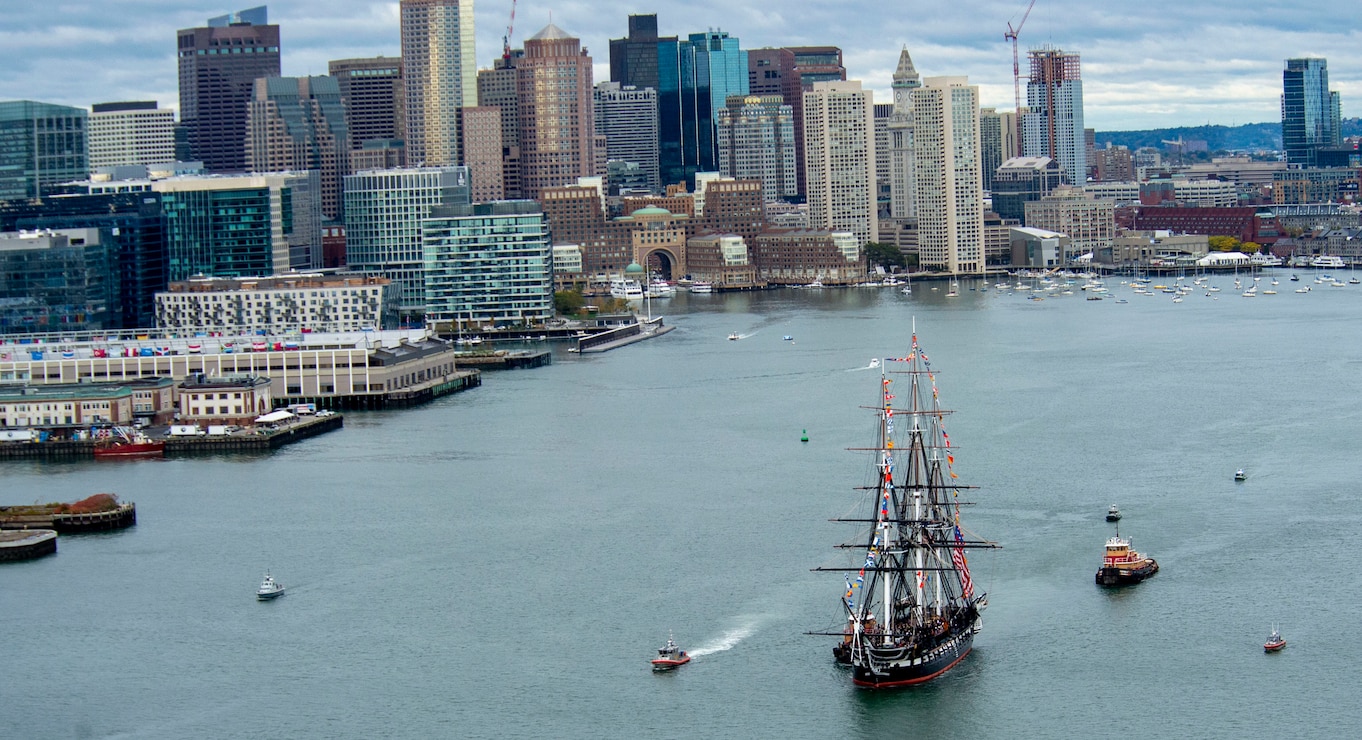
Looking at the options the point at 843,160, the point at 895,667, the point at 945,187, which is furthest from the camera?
the point at 843,160

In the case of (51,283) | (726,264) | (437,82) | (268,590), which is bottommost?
(268,590)

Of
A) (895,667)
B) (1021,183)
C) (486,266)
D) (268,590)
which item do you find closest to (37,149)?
(486,266)

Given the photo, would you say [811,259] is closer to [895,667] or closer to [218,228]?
[218,228]

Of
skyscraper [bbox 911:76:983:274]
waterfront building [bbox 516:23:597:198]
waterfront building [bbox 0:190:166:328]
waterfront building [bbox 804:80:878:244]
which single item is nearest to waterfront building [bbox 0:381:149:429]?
waterfront building [bbox 0:190:166:328]

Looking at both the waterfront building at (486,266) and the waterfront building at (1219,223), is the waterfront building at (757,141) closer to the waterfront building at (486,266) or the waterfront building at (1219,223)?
the waterfront building at (1219,223)

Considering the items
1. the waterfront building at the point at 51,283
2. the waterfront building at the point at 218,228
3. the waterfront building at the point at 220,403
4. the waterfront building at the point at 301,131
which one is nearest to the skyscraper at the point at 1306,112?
the waterfront building at the point at 301,131

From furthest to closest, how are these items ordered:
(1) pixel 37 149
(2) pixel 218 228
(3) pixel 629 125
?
(3) pixel 629 125 < (1) pixel 37 149 < (2) pixel 218 228

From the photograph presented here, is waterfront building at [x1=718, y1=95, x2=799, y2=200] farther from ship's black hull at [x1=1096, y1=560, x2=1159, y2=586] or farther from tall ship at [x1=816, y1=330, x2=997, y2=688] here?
tall ship at [x1=816, y1=330, x2=997, y2=688]
